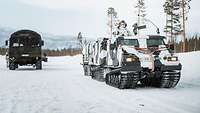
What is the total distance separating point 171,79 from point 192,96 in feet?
10.2

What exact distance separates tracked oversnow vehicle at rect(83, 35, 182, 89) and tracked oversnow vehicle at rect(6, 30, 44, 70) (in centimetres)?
1685

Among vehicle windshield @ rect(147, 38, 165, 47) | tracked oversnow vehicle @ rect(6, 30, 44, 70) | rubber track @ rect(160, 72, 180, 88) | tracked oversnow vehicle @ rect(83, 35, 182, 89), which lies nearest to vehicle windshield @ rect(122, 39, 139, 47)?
tracked oversnow vehicle @ rect(83, 35, 182, 89)

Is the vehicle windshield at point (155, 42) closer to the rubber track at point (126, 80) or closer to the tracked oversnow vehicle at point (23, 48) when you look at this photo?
the rubber track at point (126, 80)

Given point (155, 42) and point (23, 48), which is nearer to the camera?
point (155, 42)

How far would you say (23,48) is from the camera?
108 ft

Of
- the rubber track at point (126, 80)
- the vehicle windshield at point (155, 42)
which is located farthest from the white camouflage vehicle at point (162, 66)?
the rubber track at point (126, 80)

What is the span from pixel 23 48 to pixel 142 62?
63.7 ft

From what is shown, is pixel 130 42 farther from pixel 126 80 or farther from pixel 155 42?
pixel 126 80

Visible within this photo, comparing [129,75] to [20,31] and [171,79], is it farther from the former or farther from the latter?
[20,31]

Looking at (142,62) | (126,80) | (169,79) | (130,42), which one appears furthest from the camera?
(130,42)

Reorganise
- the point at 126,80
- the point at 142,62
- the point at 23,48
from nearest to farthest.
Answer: the point at 126,80 < the point at 142,62 < the point at 23,48

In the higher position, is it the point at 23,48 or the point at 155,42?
the point at 155,42

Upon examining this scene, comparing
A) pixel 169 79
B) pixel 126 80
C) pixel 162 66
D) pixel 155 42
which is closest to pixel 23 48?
pixel 155 42

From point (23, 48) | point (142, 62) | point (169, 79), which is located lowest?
point (169, 79)
